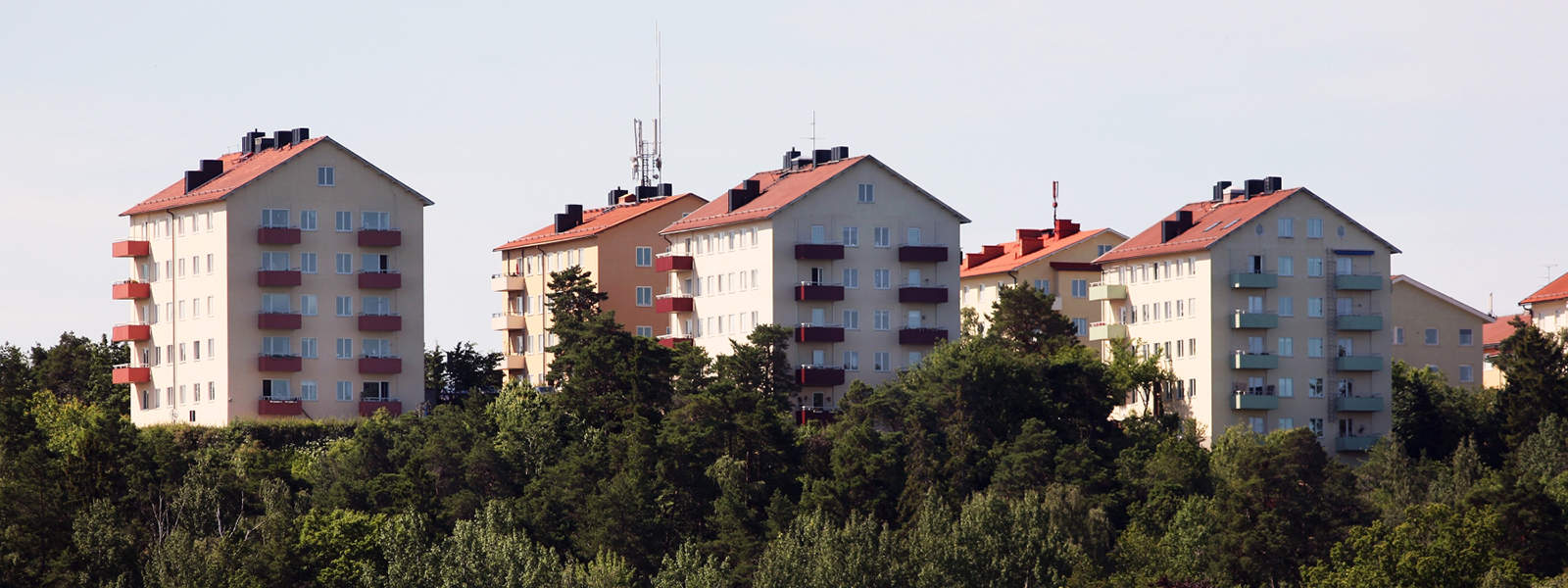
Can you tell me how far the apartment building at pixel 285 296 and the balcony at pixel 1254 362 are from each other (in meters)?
42.4

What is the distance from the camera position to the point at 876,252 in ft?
456

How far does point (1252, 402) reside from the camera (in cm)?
13962

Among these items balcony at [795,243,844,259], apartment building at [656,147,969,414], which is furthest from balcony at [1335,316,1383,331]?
balcony at [795,243,844,259]

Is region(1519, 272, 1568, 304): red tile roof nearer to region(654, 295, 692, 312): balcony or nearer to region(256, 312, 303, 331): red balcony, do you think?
region(654, 295, 692, 312): balcony

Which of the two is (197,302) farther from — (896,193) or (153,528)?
(896,193)

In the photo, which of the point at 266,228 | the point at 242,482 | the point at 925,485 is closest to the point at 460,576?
the point at 242,482

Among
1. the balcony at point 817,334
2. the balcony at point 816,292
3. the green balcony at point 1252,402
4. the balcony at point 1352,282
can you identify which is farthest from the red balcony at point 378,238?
the balcony at point 1352,282

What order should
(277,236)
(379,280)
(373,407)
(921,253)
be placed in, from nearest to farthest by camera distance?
1. (277,236)
2. (373,407)
3. (379,280)
4. (921,253)

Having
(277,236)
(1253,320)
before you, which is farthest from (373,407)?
(1253,320)

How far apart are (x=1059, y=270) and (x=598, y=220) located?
2749 cm

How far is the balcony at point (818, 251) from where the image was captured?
13662cm

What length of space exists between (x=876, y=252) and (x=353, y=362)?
2746cm

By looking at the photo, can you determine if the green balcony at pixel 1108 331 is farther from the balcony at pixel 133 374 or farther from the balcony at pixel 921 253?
the balcony at pixel 133 374

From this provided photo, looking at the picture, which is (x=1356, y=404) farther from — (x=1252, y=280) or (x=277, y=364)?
(x=277, y=364)
